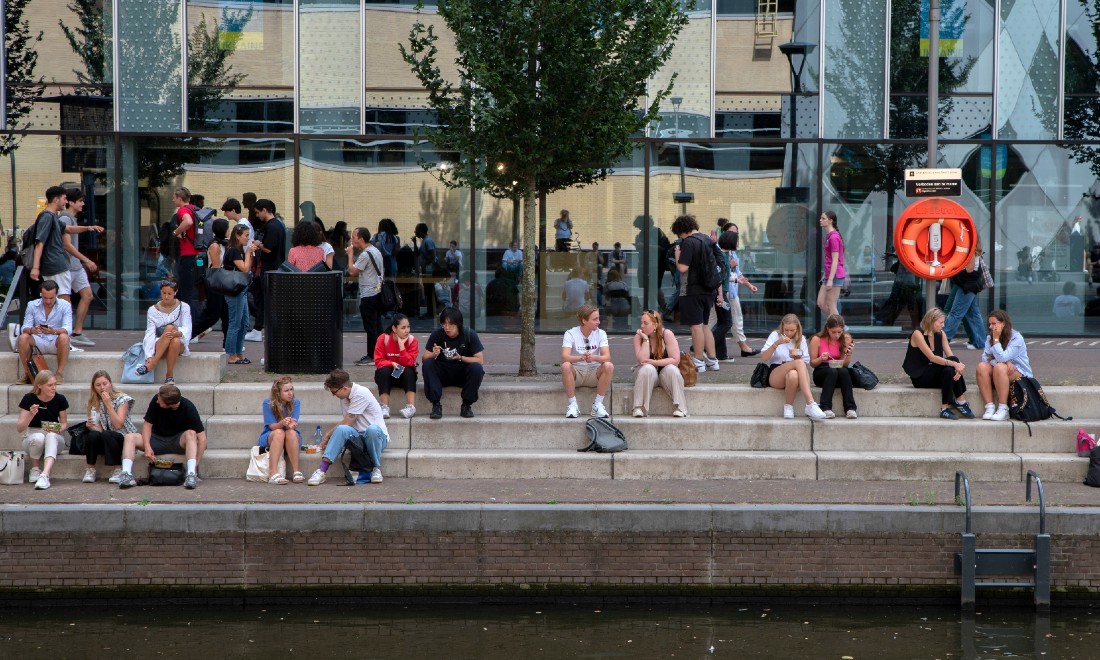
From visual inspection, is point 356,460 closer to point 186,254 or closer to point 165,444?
point 165,444

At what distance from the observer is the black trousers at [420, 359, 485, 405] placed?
1224 centimetres

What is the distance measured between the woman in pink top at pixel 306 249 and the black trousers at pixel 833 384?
17.5ft

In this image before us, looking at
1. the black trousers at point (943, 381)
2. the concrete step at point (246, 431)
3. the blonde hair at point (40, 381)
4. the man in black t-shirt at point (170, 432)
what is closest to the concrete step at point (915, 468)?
the black trousers at point (943, 381)

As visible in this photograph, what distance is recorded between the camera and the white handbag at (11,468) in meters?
11.3

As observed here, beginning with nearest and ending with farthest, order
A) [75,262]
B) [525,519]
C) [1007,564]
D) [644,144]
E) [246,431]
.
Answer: [1007,564] < [525,519] < [246,431] < [75,262] < [644,144]

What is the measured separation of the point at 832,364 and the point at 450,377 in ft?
11.6

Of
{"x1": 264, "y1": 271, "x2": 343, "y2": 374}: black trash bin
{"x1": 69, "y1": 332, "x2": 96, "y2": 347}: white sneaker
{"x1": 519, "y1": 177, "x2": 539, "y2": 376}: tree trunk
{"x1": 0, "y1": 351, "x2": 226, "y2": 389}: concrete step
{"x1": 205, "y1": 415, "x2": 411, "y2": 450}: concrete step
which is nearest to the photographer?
{"x1": 205, "y1": 415, "x2": 411, "y2": 450}: concrete step

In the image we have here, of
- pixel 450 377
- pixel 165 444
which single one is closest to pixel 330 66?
pixel 450 377

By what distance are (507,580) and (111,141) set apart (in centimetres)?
1120

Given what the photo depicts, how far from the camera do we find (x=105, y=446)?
11438mm

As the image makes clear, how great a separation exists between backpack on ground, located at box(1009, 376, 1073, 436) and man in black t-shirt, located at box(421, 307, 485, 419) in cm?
487

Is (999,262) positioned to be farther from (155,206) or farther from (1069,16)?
(155,206)

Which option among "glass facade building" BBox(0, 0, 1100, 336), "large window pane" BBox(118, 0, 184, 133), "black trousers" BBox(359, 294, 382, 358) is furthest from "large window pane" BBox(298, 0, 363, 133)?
"black trousers" BBox(359, 294, 382, 358)

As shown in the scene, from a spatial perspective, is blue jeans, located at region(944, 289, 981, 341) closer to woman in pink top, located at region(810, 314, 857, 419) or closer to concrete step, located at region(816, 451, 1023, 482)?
woman in pink top, located at region(810, 314, 857, 419)
